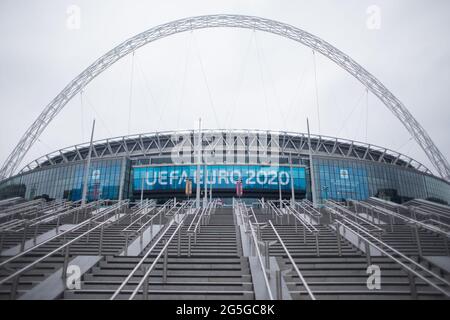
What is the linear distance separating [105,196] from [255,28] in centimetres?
3722

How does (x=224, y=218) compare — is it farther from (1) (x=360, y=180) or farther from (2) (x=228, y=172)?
(1) (x=360, y=180)

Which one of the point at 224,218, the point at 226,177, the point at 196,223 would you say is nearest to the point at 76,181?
the point at 226,177

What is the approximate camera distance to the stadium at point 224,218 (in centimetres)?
580

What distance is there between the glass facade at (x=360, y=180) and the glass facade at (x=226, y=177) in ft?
14.2

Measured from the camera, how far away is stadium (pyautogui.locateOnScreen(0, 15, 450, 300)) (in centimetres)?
580

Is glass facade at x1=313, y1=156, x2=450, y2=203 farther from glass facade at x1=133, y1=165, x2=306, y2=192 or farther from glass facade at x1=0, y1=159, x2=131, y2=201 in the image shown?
glass facade at x1=0, y1=159, x2=131, y2=201

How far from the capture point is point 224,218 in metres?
14.9

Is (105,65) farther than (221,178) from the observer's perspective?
No

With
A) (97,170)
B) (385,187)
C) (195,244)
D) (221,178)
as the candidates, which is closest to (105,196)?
(97,170)

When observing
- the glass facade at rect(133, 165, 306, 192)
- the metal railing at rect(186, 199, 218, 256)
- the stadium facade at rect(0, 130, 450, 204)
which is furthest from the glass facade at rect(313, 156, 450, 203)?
the metal railing at rect(186, 199, 218, 256)

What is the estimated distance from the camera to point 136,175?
45094mm

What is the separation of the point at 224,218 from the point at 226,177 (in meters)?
27.8

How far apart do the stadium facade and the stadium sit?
0.26m
